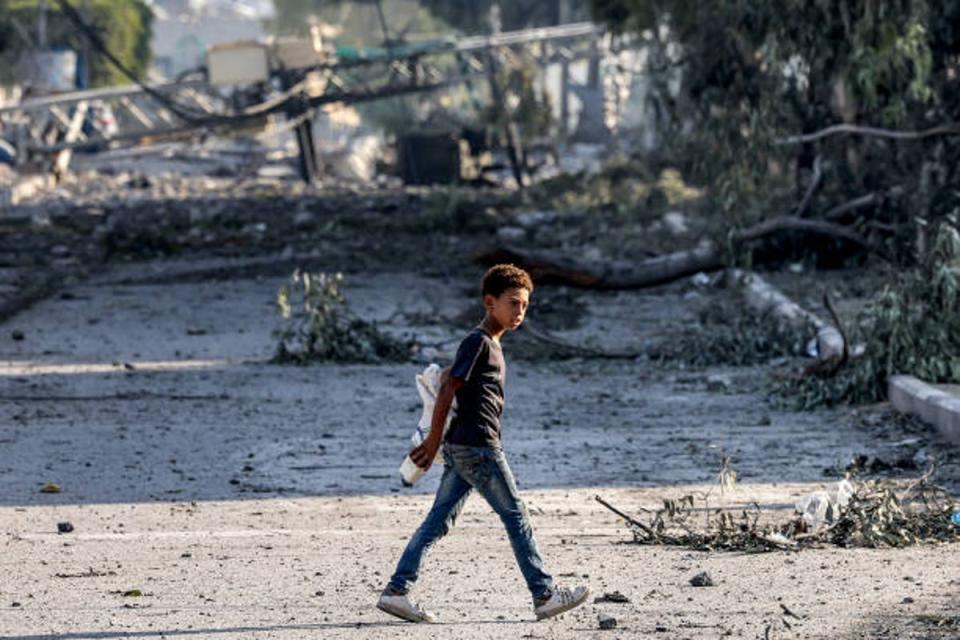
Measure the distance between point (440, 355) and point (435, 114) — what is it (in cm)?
3118

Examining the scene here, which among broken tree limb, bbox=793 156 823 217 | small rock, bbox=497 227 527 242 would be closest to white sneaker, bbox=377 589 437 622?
broken tree limb, bbox=793 156 823 217

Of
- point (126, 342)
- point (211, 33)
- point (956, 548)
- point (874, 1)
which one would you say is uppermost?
point (874, 1)

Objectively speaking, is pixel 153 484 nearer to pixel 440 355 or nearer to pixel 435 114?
pixel 440 355

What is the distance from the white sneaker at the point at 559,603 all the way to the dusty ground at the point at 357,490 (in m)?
0.07

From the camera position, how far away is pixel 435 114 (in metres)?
46.3

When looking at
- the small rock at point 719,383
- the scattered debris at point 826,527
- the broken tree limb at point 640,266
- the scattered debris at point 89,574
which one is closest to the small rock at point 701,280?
the broken tree limb at point 640,266

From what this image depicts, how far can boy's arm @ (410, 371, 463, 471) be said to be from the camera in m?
6.52

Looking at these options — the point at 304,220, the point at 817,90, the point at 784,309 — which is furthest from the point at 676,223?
the point at 784,309

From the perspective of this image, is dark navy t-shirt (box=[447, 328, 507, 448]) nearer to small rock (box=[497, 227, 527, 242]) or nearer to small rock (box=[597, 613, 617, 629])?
small rock (box=[597, 613, 617, 629])

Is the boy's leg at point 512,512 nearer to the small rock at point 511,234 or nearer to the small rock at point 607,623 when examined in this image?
the small rock at point 607,623

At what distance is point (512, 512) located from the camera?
263 inches

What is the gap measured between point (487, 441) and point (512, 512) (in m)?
0.27

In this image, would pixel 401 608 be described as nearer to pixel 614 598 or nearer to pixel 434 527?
pixel 434 527

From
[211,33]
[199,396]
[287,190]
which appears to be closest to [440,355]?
[199,396]
